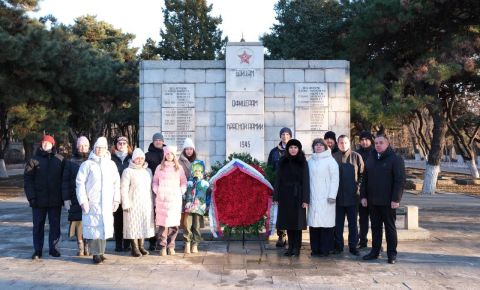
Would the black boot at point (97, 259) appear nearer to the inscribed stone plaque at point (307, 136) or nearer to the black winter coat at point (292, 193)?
the black winter coat at point (292, 193)

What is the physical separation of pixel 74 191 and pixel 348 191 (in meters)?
3.93

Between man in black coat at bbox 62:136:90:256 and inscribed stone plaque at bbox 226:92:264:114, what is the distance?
4087mm

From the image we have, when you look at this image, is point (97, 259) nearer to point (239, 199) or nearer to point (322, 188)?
point (239, 199)

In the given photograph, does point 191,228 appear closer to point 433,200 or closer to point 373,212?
point 373,212

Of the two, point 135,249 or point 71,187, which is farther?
point 135,249

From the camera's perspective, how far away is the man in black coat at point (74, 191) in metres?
7.36

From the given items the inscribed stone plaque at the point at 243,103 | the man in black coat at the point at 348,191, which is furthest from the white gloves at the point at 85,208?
the inscribed stone plaque at the point at 243,103

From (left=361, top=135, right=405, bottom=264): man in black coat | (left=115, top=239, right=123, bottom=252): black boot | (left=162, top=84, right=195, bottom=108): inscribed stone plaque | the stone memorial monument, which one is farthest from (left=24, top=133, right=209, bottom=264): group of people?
(left=162, top=84, right=195, bottom=108): inscribed stone plaque

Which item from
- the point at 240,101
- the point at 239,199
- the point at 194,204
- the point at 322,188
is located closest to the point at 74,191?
the point at 194,204

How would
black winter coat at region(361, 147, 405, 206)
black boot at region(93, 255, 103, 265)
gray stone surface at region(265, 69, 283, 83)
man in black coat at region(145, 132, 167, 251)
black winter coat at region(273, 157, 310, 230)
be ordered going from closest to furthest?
black winter coat at region(361, 147, 405, 206) < black boot at region(93, 255, 103, 265) < black winter coat at region(273, 157, 310, 230) < man in black coat at region(145, 132, 167, 251) < gray stone surface at region(265, 69, 283, 83)

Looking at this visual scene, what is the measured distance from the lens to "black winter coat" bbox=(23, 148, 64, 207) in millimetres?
7325

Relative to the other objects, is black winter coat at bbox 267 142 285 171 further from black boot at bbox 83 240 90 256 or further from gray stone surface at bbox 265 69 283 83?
black boot at bbox 83 240 90 256

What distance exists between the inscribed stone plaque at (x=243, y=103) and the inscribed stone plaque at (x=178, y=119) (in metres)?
0.83

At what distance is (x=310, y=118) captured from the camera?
11.2 metres
